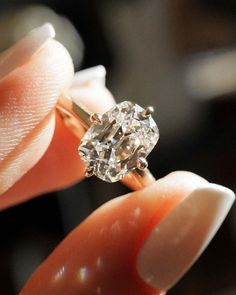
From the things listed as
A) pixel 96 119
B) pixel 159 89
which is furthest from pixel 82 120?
pixel 159 89

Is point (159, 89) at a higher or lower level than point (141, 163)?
lower

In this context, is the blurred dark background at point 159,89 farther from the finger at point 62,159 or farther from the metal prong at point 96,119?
the metal prong at point 96,119

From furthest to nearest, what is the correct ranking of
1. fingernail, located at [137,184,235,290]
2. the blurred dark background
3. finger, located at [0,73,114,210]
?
the blurred dark background, finger, located at [0,73,114,210], fingernail, located at [137,184,235,290]

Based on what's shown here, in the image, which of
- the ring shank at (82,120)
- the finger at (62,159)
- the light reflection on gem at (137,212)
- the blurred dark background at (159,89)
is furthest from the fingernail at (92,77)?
the blurred dark background at (159,89)

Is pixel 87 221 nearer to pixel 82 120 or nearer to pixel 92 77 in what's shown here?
pixel 82 120

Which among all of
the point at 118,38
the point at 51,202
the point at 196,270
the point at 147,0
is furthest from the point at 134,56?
the point at 196,270

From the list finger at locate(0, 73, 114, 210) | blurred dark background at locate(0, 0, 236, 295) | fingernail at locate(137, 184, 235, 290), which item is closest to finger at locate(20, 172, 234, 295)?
fingernail at locate(137, 184, 235, 290)

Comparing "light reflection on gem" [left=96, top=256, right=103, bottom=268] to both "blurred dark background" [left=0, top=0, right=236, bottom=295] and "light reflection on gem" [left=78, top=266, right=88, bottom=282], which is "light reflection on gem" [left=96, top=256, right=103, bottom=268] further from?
"blurred dark background" [left=0, top=0, right=236, bottom=295]
